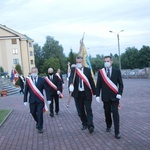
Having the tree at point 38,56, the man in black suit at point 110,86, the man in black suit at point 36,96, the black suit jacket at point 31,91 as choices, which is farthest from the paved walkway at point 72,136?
the tree at point 38,56

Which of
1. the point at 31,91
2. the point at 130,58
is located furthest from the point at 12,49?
the point at 31,91

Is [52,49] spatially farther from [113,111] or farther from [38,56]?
[113,111]

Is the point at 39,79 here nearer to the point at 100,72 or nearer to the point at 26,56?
the point at 100,72

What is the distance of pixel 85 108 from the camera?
881cm

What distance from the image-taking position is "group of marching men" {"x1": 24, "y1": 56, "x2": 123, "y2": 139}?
8000 millimetres

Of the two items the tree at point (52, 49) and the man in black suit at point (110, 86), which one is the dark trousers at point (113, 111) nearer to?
the man in black suit at point (110, 86)

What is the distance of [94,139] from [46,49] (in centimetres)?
10332

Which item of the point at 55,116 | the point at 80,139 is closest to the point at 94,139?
the point at 80,139

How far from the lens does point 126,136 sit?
7.82 meters

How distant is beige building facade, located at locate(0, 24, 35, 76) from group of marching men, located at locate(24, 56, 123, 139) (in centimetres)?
7140

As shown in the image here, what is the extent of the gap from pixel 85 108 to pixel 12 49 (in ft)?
243

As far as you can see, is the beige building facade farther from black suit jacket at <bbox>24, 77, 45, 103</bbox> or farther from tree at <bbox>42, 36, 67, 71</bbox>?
black suit jacket at <bbox>24, 77, 45, 103</bbox>

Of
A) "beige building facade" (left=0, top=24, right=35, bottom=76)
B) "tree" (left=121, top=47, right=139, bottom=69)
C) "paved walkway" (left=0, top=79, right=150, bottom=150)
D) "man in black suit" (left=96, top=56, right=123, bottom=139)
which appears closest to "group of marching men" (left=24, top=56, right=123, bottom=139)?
"man in black suit" (left=96, top=56, right=123, bottom=139)

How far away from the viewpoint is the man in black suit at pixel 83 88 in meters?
8.68
